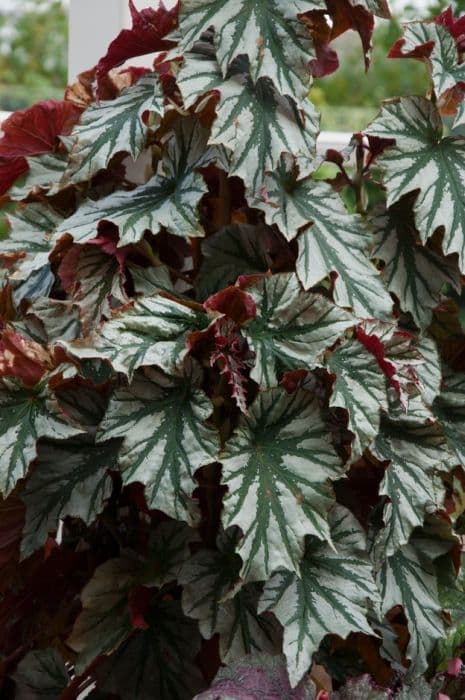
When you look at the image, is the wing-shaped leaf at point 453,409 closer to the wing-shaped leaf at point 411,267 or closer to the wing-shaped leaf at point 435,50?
the wing-shaped leaf at point 411,267

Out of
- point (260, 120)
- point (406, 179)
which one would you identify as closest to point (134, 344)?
point (260, 120)

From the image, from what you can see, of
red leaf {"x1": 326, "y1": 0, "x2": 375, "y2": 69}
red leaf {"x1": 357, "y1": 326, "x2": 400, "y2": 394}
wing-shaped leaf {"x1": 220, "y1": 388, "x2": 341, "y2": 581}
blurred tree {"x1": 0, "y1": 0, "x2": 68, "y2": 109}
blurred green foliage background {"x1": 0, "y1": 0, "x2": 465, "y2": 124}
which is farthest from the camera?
blurred tree {"x1": 0, "y1": 0, "x2": 68, "y2": 109}

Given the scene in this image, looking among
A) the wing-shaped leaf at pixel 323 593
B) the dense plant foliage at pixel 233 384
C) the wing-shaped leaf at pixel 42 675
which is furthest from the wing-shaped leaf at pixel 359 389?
the wing-shaped leaf at pixel 42 675

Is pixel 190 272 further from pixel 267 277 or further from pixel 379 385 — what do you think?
pixel 379 385

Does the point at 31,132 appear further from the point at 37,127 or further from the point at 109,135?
the point at 109,135

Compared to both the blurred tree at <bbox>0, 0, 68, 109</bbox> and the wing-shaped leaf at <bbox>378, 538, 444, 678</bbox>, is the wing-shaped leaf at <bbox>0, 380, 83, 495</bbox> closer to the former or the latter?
the wing-shaped leaf at <bbox>378, 538, 444, 678</bbox>

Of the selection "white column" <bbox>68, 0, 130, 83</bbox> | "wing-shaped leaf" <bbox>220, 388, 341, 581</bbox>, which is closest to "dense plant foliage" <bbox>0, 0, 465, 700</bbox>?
"wing-shaped leaf" <bbox>220, 388, 341, 581</bbox>
